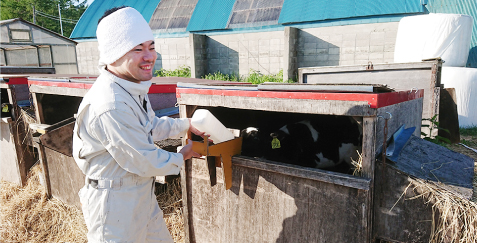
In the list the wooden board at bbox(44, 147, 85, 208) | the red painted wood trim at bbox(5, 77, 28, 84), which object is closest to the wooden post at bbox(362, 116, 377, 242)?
the wooden board at bbox(44, 147, 85, 208)

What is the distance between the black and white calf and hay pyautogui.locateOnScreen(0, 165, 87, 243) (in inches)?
93.9

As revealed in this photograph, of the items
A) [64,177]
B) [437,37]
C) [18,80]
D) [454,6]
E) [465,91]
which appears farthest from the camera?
[454,6]

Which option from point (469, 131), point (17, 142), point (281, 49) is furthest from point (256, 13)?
point (17, 142)

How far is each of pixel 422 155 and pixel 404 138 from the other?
0.19 metres

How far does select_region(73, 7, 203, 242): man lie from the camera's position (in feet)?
6.06

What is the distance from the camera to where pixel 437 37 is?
789cm

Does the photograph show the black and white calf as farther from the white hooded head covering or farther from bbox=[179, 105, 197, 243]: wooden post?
the white hooded head covering

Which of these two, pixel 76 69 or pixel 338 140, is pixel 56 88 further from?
pixel 76 69

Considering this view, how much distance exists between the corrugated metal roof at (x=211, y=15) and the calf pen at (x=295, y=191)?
1158 cm

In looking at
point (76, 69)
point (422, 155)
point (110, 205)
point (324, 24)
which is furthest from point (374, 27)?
point (76, 69)

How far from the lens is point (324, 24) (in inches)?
450

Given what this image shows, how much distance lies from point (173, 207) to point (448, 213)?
9.06 feet

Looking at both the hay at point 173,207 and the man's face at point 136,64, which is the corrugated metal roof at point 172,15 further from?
the man's face at point 136,64

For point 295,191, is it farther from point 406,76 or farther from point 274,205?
point 406,76
